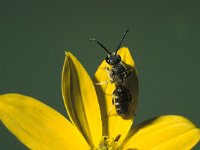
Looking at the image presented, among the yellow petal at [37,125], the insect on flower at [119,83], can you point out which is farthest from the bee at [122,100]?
the yellow petal at [37,125]

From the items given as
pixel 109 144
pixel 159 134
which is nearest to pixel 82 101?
pixel 109 144

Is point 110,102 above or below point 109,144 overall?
above

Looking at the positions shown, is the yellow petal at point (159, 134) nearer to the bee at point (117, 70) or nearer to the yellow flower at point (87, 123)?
the yellow flower at point (87, 123)

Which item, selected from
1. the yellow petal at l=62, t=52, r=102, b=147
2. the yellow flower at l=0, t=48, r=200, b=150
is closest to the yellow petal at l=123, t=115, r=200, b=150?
the yellow flower at l=0, t=48, r=200, b=150

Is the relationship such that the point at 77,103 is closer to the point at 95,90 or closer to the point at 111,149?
the point at 95,90

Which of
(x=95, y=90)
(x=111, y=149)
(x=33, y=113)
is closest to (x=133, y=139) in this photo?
(x=111, y=149)

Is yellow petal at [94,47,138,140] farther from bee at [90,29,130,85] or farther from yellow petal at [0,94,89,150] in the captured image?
yellow petal at [0,94,89,150]

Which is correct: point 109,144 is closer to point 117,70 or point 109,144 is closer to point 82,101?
point 82,101
